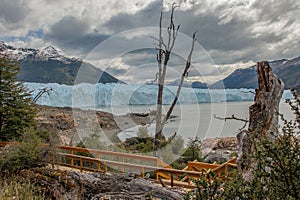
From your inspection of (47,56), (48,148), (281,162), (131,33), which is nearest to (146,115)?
(131,33)

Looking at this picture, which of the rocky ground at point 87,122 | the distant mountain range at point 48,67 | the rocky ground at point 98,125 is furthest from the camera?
the distant mountain range at point 48,67

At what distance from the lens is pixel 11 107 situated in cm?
1140

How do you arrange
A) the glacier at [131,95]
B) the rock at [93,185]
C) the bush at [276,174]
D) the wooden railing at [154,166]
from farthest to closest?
1. the glacier at [131,95]
2. the wooden railing at [154,166]
3. the rock at [93,185]
4. the bush at [276,174]

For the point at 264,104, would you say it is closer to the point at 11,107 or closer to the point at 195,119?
the point at 195,119

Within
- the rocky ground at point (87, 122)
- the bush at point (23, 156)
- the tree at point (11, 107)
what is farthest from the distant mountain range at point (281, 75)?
the tree at point (11, 107)

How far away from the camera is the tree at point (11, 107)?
11.2 metres

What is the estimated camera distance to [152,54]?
10.9 m

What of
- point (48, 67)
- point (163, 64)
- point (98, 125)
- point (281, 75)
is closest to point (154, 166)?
point (163, 64)

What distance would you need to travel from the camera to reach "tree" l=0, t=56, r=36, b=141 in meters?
11.2

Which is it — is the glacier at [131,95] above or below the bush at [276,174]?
above

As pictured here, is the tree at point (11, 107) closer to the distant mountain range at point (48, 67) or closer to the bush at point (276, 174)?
the bush at point (276, 174)

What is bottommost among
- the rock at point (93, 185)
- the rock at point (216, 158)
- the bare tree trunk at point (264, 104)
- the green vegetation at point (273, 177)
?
the rock at point (216, 158)

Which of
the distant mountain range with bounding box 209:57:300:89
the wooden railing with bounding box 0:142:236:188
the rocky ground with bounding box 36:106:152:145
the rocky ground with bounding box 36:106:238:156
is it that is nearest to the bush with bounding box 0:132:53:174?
the wooden railing with bounding box 0:142:236:188

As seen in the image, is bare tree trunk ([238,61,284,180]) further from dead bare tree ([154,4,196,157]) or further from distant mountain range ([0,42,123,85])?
distant mountain range ([0,42,123,85])
